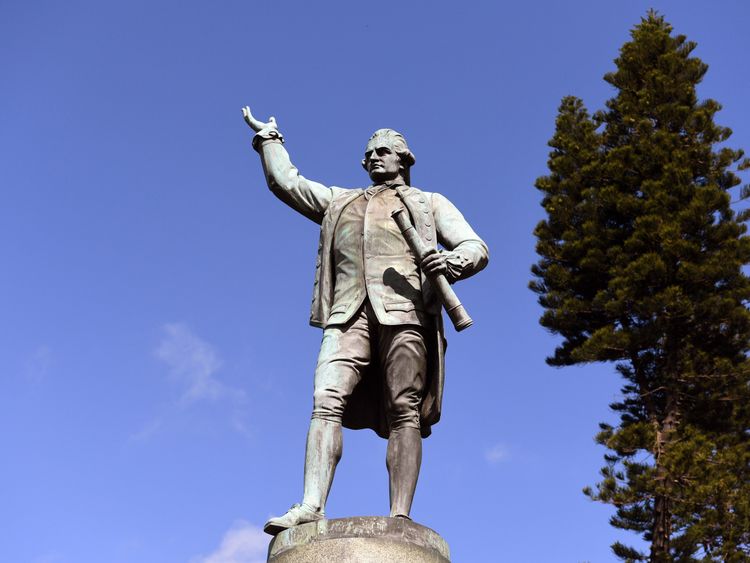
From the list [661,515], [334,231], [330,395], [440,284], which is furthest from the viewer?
[661,515]

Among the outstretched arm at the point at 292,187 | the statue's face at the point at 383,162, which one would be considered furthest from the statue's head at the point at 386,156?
the outstretched arm at the point at 292,187

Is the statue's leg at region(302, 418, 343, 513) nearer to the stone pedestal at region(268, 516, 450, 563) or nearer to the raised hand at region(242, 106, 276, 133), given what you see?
the stone pedestal at region(268, 516, 450, 563)

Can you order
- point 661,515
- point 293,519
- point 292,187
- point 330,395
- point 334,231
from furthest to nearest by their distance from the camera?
point 661,515, point 292,187, point 334,231, point 330,395, point 293,519

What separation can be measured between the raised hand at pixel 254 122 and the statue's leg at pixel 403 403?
6.12ft

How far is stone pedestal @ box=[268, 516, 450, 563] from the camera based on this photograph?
213 inches

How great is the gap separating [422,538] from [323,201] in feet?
8.11

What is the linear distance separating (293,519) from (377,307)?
1398 millimetres

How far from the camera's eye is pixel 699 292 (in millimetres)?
18141

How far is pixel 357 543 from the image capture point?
5434 millimetres

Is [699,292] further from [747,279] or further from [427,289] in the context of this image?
[427,289]

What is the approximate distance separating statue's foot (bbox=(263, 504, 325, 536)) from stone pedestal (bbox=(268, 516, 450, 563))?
45mm

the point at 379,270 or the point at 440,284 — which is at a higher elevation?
the point at 379,270

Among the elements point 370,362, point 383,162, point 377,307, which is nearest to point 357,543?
point 370,362

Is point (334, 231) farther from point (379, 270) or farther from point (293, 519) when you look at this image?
point (293, 519)
